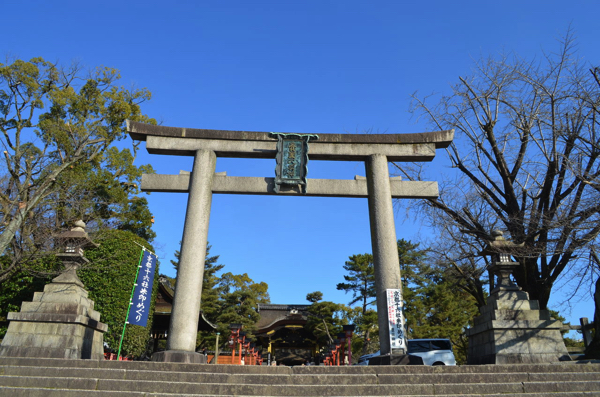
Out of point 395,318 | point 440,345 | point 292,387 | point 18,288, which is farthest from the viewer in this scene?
point 440,345

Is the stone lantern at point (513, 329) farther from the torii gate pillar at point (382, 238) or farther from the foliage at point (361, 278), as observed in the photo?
the foliage at point (361, 278)

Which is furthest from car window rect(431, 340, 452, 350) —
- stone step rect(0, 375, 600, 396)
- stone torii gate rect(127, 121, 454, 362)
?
stone step rect(0, 375, 600, 396)

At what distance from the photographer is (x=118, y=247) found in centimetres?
1513

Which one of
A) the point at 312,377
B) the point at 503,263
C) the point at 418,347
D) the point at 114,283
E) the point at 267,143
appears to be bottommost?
the point at 312,377

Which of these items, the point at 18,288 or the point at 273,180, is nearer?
the point at 273,180

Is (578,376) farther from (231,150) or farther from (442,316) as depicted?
(442,316)

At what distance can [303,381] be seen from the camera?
226 inches

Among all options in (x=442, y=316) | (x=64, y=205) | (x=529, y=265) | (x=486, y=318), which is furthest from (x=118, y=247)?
(x=442, y=316)

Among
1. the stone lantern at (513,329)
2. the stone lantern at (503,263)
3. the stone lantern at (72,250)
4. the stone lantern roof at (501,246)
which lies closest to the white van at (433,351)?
the stone lantern at (513,329)

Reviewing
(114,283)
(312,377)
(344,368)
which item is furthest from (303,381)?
(114,283)

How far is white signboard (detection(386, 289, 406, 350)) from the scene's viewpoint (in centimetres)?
823

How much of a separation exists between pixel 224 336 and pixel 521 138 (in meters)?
22.6

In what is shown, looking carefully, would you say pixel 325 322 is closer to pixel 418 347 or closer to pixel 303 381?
pixel 418 347

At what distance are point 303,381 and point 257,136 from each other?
6.15 meters
